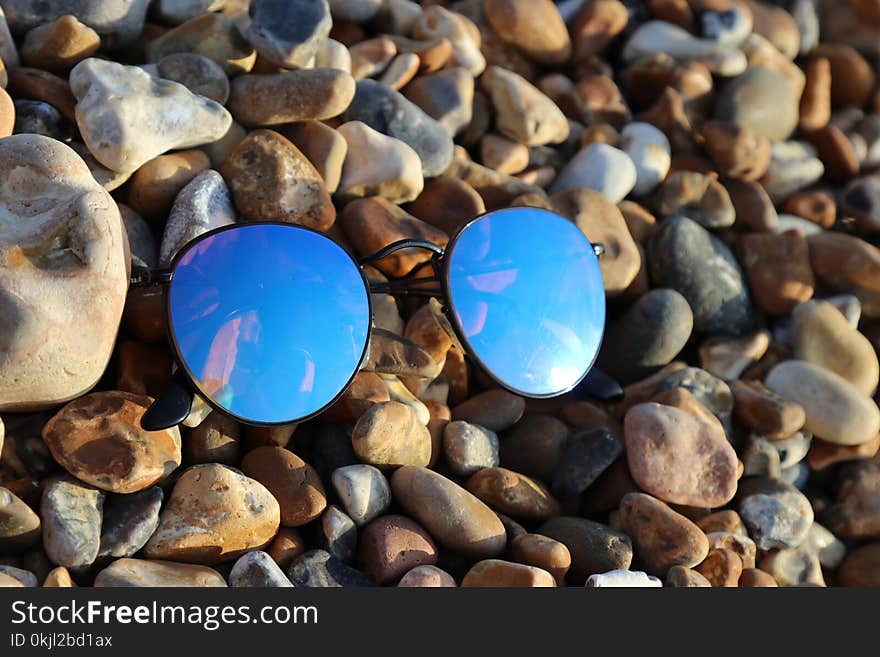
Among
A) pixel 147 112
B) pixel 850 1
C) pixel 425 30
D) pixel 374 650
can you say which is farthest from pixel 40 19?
pixel 850 1

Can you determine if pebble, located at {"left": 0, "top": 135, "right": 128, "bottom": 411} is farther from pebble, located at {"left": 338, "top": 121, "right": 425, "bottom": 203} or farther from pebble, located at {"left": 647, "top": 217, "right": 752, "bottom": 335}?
pebble, located at {"left": 647, "top": 217, "right": 752, "bottom": 335}

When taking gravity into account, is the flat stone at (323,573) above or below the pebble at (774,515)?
above

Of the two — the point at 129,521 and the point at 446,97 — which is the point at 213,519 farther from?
the point at 446,97

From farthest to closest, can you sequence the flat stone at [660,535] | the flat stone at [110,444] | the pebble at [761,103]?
the pebble at [761,103] → the flat stone at [660,535] → the flat stone at [110,444]

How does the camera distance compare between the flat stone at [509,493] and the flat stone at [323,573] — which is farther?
the flat stone at [509,493]

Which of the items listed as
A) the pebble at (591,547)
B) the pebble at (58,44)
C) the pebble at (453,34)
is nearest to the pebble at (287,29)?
the pebble at (58,44)

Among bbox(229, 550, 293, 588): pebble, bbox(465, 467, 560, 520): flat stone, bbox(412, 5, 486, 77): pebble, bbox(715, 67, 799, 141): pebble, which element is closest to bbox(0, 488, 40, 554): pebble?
bbox(229, 550, 293, 588): pebble

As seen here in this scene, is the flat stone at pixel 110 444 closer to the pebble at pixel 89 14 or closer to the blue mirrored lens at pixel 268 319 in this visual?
the blue mirrored lens at pixel 268 319
